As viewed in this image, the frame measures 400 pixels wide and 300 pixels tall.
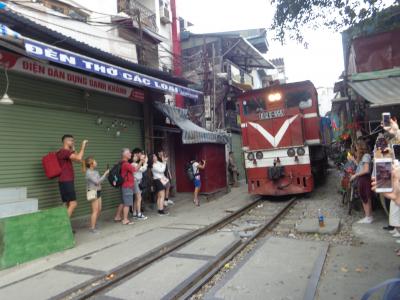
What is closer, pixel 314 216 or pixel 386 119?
pixel 386 119

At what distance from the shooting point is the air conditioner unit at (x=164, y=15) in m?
18.1

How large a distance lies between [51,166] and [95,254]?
230cm

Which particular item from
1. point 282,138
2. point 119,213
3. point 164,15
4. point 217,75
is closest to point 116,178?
point 119,213

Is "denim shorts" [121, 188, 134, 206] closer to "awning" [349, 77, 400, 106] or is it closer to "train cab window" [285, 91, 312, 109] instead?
"awning" [349, 77, 400, 106]

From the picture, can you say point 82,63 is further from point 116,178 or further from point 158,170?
point 158,170

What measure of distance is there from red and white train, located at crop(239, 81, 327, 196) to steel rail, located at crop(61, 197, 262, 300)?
11.0ft

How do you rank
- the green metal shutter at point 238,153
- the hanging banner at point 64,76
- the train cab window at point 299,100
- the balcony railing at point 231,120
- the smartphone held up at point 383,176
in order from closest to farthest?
1. the smartphone held up at point 383,176
2. the hanging banner at point 64,76
3. the train cab window at point 299,100
4. the green metal shutter at point 238,153
5. the balcony railing at point 231,120

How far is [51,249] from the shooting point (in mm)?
6047

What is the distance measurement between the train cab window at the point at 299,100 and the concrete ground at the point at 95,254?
4.13 m

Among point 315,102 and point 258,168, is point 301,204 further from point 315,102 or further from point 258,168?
point 315,102

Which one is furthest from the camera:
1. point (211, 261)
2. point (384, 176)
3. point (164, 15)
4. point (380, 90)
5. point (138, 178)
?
point (164, 15)

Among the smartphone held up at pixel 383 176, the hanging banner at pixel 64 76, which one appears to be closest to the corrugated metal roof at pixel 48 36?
the hanging banner at pixel 64 76

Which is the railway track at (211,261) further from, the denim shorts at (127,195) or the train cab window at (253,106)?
the train cab window at (253,106)

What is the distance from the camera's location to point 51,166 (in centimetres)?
721
